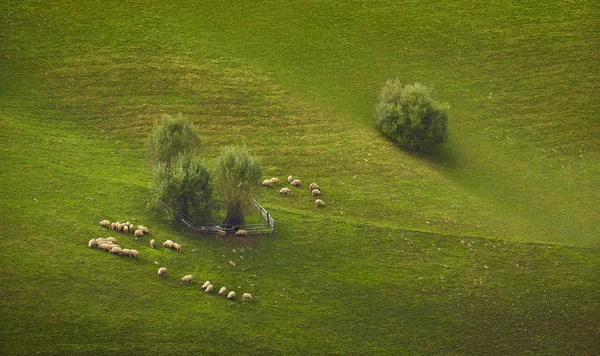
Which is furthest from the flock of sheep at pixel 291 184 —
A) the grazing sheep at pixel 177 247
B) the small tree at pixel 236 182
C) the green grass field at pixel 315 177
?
the grazing sheep at pixel 177 247

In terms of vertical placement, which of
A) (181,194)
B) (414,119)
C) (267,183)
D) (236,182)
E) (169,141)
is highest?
(414,119)

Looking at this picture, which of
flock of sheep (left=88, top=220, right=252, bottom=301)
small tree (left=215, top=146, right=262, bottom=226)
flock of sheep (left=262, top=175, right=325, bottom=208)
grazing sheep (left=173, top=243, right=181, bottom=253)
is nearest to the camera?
flock of sheep (left=88, top=220, right=252, bottom=301)

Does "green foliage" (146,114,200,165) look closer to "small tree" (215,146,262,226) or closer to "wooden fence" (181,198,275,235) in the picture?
"small tree" (215,146,262,226)

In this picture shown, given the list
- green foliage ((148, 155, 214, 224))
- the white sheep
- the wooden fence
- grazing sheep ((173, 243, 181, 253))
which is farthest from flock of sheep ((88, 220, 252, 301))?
the white sheep

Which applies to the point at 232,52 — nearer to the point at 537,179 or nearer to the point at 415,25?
the point at 415,25

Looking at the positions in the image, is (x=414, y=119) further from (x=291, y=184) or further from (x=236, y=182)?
(x=236, y=182)

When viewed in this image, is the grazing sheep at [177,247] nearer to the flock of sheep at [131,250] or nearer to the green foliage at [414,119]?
the flock of sheep at [131,250]

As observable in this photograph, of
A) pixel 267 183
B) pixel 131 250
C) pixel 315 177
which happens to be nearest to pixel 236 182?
pixel 267 183
